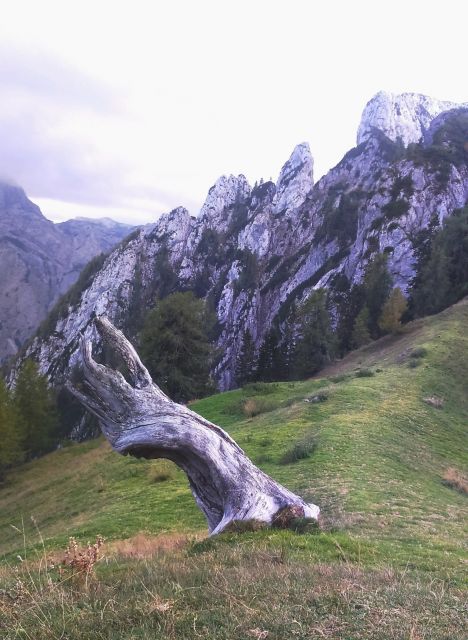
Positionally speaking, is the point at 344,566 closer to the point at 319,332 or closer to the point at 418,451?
the point at 418,451

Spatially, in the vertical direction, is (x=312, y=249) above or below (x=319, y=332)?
above

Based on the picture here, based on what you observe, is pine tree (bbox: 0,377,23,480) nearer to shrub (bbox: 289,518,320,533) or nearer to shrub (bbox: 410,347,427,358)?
shrub (bbox: 410,347,427,358)

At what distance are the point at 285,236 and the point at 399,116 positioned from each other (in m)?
70.8

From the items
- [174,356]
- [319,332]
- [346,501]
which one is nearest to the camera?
[346,501]

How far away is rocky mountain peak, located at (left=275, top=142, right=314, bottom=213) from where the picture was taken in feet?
557

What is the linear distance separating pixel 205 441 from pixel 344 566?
371cm

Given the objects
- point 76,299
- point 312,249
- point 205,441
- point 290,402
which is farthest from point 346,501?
point 76,299

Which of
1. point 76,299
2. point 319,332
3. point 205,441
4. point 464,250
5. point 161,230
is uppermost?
point 161,230

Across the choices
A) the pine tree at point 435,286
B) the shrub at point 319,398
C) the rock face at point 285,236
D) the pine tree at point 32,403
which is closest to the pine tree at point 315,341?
the pine tree at point 435,286

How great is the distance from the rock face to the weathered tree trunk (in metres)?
75.7

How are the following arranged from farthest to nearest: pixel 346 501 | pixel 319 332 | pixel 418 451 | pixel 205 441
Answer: pixel 319 332 < pixel 418 451 < pixel 346 501 < pixel 205 441

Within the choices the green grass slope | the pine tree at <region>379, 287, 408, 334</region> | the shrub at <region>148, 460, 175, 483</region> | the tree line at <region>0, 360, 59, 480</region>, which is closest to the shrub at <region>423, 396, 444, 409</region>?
the green grass slope

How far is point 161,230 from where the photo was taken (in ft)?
567

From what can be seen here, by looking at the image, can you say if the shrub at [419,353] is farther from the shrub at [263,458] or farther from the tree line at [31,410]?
the tree line at [31,410]
